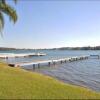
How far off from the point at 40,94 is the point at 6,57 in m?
66.3

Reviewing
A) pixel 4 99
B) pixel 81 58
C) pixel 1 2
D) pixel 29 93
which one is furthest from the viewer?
pixel 81 58

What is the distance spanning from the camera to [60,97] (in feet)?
34.3

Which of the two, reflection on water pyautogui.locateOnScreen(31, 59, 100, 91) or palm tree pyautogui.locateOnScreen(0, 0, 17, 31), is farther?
reflection on water pyautogui.locateOnScreen(31, 59, 100, 91)

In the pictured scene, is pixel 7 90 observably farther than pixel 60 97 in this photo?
Yes

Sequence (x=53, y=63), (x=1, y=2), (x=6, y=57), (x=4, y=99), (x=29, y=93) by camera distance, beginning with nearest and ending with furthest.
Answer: (x=4, y=99), (x=29, y=93), (x=1, y=2), (x=53, y=63), (x=6, y=57)

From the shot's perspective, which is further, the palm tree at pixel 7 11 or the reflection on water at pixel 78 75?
the reflection on water at pixel 78 75

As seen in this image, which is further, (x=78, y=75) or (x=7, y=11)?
(x=78, y=75)

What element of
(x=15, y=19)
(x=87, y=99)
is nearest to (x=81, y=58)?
(x=15, y=19)

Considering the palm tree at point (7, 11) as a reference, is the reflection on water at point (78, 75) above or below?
below

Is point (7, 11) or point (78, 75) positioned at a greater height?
point (7, 11)

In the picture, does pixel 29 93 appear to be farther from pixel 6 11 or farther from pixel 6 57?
pixel 6 57

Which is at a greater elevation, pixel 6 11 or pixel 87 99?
pixel 6 11

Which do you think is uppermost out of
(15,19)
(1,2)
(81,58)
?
(1,2)

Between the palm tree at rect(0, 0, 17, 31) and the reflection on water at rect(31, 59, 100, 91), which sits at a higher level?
the palm tree at rect(0, 0, 17, 31)
